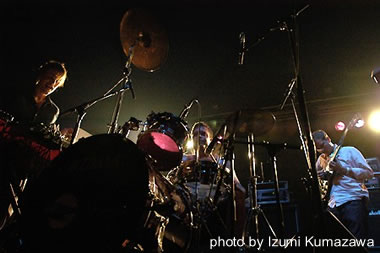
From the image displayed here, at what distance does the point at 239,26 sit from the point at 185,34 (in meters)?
1.06

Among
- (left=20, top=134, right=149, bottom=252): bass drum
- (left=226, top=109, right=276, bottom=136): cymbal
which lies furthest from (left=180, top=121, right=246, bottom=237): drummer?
(left=20, top=134, right=149, bottom=252): bass drum

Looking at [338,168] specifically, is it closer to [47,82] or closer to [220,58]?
[220,58]

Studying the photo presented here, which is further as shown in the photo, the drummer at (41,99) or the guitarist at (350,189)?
the guitarist at (350,189)

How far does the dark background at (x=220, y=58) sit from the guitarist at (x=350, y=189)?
2.34 m

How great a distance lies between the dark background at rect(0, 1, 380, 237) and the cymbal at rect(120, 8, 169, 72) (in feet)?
4.95

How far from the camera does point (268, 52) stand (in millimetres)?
5684

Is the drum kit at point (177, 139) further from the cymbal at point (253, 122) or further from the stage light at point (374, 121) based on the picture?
the stage light at point (374, 121)

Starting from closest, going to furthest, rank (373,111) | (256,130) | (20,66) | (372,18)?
(256,130) → (372,18) → (20,66) → (373,111)

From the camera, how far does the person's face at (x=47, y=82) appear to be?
10.7ft

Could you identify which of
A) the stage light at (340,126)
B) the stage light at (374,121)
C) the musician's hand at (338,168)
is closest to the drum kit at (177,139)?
the musician's hand at (338,168)

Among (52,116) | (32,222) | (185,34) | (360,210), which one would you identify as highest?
(185,34)

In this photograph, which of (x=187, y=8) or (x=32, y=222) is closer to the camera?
(x=32, y=222)

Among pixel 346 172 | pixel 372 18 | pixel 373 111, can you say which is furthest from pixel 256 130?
pixel 373 111

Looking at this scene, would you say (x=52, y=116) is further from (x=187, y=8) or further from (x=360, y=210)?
(x=360, y=210)
